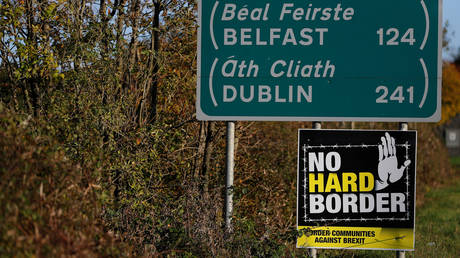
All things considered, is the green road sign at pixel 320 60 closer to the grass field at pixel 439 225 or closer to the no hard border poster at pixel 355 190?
the no hard border poster at pixel 355 190

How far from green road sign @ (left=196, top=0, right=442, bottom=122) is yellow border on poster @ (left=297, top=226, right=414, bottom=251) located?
4.09ft

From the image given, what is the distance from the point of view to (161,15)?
820 centimetres

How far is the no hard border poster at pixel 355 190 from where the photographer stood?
636 centimetres

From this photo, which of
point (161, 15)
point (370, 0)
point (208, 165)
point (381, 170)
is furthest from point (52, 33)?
point (381, 170)

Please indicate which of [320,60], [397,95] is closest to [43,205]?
[320,60]

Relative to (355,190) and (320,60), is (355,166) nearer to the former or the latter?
(355,190)

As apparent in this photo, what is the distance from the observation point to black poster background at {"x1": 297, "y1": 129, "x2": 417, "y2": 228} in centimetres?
636

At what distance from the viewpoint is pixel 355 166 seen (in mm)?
6371

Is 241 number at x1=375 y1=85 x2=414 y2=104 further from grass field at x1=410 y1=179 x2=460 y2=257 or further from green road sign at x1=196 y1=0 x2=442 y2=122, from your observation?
grass field at x1=410 y1=179 x2=460 y2=257

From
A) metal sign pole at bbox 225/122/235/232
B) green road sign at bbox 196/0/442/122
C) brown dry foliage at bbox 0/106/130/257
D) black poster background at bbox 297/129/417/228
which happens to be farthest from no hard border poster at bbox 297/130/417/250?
brown dry foliage at bbox 0/106/130/257

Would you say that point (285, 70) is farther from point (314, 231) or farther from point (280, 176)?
point (280, 176)

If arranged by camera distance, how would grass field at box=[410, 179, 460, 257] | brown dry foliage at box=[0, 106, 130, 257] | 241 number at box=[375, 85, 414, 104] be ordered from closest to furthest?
1. brown dry foliage at box=[0, 106, 130, 257]
2. 241 number at box=[375, 85, 414, 104]
3. grass field at box=[410, 179, 460, 257]

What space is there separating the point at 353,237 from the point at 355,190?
53 centimetres

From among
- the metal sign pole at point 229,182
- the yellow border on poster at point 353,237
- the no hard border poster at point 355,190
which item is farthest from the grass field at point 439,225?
the metal sign pole at point 229,182
